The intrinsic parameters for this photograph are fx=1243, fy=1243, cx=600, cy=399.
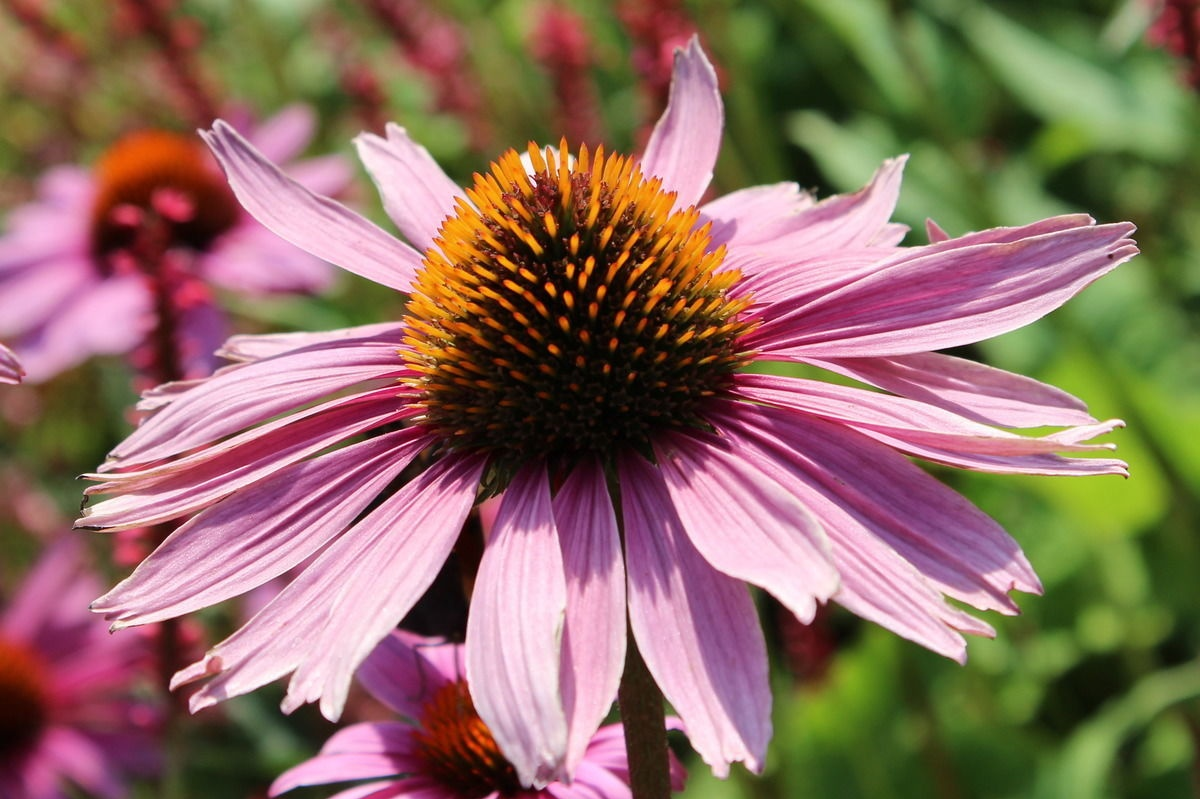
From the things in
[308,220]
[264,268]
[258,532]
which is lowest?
[258,532]

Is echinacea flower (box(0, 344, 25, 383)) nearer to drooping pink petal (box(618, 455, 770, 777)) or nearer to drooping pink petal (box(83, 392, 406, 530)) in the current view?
drooping pink petal (box(83, 392, 406, 530))

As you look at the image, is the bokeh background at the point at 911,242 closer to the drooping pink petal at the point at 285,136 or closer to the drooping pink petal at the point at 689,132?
the drooping pink petal at the point at 285,136

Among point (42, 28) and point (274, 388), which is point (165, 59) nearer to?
point (42, 28)

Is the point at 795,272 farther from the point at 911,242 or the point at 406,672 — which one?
the point at 911,242

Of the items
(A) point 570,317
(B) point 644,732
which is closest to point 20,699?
(A) point 570,317

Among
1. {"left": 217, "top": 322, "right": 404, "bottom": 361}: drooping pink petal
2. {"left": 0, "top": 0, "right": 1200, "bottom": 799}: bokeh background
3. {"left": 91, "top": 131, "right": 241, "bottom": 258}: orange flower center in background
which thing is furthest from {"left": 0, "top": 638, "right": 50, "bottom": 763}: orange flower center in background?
{"left": 217, "top": 322, "right": 404, "bottom": 361}: drooping pink petal

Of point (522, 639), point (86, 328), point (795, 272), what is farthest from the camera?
point (86, 328)

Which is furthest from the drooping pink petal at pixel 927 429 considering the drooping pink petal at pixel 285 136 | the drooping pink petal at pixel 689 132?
the drooping pink petal at pixel 285 136
